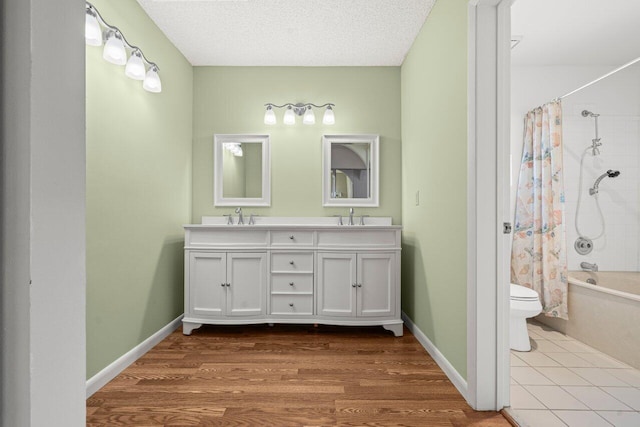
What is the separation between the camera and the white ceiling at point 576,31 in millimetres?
2238

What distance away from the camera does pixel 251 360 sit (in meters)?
2.13

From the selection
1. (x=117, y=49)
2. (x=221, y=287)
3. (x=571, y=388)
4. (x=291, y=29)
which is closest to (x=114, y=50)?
(x=117, y=49)

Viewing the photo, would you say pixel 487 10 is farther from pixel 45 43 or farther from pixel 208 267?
pixel 208 267

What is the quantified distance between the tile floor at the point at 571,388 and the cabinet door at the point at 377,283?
2.86 feet

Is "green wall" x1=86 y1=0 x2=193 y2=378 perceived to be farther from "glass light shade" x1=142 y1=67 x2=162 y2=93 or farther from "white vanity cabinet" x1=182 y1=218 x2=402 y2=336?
"white vanity cabinet" x1=182 y1=218 x2=402 y2=336

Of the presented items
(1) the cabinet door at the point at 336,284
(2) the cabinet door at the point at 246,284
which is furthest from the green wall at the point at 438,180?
(2) the cabinet door at the point at 246,284

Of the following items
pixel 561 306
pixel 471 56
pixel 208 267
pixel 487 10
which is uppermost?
pixel 487 10

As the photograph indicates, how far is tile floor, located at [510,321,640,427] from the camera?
1517mm

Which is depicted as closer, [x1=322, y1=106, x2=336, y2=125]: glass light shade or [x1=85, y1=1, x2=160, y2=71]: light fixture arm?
[x1=85, y1=1, x2=160, y2=71]: light fixture arm

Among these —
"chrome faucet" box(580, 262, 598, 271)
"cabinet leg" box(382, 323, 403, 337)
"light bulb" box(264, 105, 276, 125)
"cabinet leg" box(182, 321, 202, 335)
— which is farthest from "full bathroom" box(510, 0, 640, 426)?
"cabinet leg" box(182, 321, 202, 335)

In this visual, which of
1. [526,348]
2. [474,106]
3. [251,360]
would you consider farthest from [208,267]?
[526,348]

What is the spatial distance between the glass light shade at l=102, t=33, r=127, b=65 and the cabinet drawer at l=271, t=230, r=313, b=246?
1.44 metres

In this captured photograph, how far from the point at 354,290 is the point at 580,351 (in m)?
1.54

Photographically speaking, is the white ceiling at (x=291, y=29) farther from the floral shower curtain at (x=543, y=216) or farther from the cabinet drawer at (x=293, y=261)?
the cabinet drawer at (x=293, y=261)
